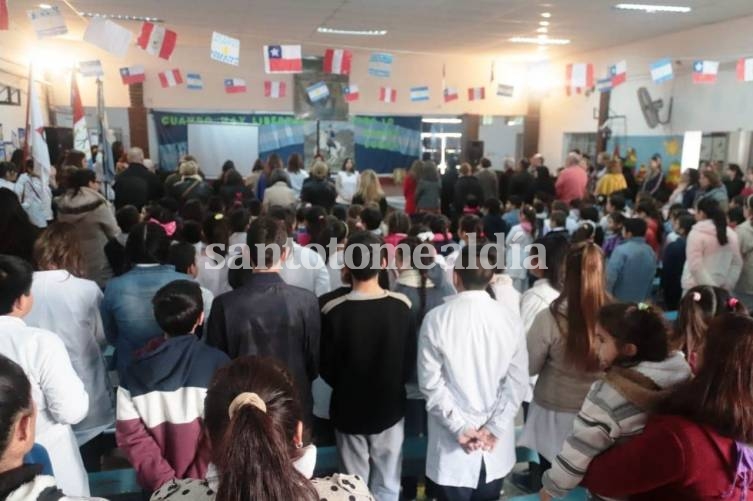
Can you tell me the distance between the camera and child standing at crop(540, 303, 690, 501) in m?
1.43

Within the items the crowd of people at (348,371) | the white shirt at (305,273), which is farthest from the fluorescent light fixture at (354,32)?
the white shirt at (305,273)

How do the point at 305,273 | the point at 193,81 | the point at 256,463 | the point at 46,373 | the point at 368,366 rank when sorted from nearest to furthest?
the point at 256,463 < the point at 46,373 < the point at 368,366 < the point at 305,273 < the point at 193,81

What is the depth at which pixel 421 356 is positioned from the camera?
209cm

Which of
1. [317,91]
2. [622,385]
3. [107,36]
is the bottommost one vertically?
[622,385]

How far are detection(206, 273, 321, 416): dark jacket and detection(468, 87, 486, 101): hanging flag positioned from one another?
10.6 metres

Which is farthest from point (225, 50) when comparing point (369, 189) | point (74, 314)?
point (74, 314)

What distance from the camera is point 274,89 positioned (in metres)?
10.9

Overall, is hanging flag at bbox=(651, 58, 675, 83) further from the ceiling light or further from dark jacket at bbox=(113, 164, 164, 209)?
dark jacket at bbox=(113, 164, 164, 209)

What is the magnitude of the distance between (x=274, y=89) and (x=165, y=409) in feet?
32.8

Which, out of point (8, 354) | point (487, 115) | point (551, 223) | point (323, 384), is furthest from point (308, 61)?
point (8, 354)

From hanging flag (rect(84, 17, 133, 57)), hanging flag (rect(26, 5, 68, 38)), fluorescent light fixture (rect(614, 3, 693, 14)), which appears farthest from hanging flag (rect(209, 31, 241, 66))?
fluorescent light fixture (rect(614, 3, 693, 14))

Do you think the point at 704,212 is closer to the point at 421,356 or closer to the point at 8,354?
the point at 421,356

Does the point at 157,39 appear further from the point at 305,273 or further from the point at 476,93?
the point at 476,93

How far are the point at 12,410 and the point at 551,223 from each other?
4.29 metres
